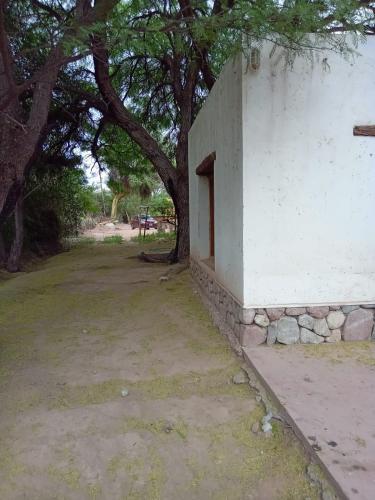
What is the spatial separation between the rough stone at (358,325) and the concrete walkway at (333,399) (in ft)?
0.28

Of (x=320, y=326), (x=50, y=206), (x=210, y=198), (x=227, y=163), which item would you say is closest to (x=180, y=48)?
(x=227, y=163)

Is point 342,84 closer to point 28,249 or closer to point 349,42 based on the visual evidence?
point 349,42

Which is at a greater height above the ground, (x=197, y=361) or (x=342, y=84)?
(x=342, y=84)

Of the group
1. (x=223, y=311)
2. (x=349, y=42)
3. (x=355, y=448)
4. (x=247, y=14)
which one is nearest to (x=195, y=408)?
(x=355, y=448)

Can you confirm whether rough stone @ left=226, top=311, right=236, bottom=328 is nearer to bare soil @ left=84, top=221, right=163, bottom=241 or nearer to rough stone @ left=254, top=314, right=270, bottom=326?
rough stone @ left=254, top=314, right=270, bottom=326

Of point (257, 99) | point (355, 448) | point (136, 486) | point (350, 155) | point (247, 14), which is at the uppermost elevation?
point (247, 14)

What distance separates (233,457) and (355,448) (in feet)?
2.18

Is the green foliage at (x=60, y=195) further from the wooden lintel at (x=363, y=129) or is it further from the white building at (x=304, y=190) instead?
the wooden lintel at (x=363, y=129)

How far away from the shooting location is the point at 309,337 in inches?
140

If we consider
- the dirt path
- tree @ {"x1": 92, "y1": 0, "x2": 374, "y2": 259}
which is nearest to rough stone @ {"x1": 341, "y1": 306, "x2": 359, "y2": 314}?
the dirt path

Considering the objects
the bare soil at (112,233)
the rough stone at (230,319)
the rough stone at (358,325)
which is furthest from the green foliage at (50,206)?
the rough stone at (358,325)

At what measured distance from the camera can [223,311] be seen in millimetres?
4297

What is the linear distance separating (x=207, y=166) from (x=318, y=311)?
2.65 metres

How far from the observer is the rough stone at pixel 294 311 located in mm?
3533
